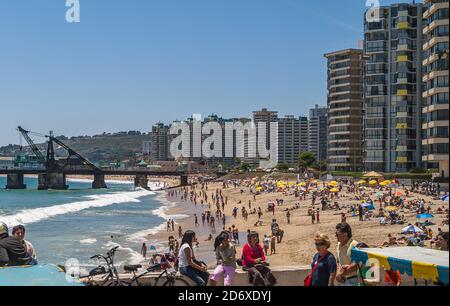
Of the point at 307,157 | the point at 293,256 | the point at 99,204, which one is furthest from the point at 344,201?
the point at 307,157

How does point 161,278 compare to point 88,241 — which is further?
point 88,241

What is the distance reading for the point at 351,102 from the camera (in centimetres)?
9150

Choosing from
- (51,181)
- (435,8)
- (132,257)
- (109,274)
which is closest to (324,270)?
(109,274)

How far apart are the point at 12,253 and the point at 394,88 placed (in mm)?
71047

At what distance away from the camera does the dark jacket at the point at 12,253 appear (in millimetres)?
7691

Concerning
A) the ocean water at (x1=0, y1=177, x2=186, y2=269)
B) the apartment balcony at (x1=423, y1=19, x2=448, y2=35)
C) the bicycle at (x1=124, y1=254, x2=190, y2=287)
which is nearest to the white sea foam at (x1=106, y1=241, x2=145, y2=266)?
the ocean water at (x1=0, y1=177, x2=186, y2=269)

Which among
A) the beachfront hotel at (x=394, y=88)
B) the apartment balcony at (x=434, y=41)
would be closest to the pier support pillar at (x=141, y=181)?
the beachfront hotel at (x=394, y=88)

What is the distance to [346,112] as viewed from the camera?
91.3 metres

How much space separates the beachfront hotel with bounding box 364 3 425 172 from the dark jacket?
67.9 metres

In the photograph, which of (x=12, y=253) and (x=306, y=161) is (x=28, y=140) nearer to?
(x=306, y=161)

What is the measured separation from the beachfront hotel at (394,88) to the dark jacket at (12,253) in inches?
2673

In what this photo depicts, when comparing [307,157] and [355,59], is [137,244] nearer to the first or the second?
[355,59]

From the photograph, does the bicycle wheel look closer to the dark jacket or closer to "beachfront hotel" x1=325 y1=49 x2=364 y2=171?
the dark jacket

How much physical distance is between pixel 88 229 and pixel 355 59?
60863mm
